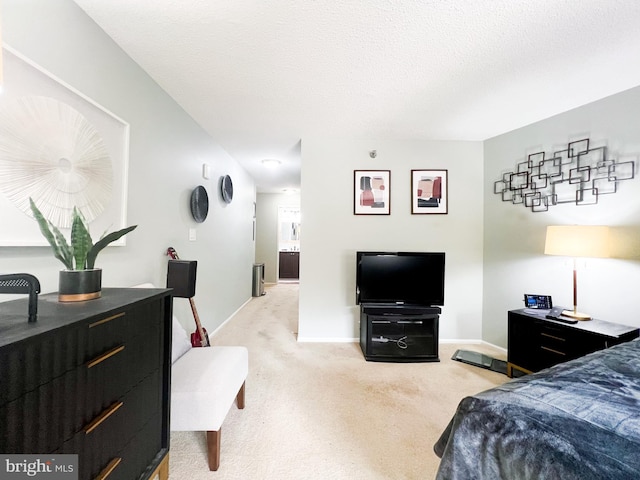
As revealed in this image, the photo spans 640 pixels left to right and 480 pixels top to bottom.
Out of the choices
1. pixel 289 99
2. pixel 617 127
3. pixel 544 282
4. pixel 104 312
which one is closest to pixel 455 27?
pixel 289 99

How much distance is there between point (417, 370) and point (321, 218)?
1863 mm

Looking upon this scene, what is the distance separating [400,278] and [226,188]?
247cm

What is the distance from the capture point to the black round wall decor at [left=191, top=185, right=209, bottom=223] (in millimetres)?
2619

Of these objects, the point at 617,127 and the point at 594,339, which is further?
the point at 617,127

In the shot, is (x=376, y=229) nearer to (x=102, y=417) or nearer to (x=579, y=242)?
(x=579, y=242)

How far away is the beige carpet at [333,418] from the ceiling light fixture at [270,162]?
105 inches

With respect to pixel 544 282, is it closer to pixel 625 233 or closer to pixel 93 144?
pixel 625 233

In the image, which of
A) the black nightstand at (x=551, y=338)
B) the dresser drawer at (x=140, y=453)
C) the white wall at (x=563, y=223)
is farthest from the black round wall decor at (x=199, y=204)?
the white wall at (x=563, y=223)

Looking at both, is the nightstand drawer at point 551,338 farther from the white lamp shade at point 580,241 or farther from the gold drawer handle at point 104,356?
the gold drawer handle at point 104,356

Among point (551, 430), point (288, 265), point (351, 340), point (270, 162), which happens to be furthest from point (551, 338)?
point (288, 265)

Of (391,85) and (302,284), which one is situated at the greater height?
(391,85)

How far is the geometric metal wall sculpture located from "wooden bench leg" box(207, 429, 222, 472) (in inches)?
128

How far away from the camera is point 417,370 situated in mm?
2455

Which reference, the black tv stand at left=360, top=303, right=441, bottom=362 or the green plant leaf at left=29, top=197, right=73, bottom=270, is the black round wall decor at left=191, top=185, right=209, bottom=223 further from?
the black tv stand at left=360, top=303, right=441, bottom=362
